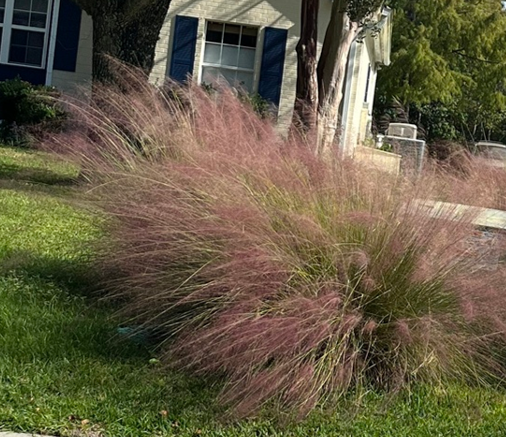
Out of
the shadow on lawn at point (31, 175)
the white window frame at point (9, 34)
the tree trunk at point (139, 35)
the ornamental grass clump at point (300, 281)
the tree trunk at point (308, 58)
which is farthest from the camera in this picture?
the white window frame at point (9, 34)

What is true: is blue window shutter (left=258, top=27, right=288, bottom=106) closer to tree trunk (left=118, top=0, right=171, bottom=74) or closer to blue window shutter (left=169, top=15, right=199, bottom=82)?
blue window shutter (left=169, top=15, right=199, bottom=82)

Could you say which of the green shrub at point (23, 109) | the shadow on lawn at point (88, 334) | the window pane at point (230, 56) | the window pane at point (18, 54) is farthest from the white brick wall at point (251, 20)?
the shadow on lawn at point (88, 334)

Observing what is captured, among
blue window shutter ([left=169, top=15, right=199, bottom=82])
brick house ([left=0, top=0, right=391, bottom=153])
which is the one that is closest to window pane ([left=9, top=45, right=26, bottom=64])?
brick house ([left=0, top=0, right=391, bottom=153])

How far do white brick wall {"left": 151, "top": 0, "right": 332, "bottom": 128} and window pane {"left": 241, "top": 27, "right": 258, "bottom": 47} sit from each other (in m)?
0.25

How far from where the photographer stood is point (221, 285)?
4809 millimetres

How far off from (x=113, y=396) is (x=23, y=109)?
1207 cm

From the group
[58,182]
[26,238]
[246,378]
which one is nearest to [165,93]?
[26,238]

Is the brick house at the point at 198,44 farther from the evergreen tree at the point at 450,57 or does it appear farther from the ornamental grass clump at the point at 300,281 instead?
the ornamental grass clump at the point at 300,281

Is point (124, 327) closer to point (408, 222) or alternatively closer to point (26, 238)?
point (408, 222)

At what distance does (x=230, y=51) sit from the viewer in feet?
56.3

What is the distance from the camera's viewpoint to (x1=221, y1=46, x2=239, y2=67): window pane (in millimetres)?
17141

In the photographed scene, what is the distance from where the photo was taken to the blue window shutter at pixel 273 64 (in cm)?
1667

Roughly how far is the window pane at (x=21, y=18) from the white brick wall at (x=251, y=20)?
3.11m

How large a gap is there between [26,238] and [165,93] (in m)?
1.94
